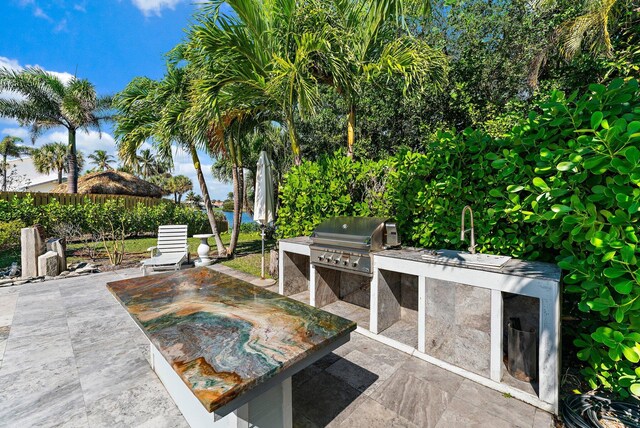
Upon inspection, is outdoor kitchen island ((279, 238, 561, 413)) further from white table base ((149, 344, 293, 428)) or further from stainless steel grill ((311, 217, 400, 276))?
white table base ((149, 344, 293, 428))

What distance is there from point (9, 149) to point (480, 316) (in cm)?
3664

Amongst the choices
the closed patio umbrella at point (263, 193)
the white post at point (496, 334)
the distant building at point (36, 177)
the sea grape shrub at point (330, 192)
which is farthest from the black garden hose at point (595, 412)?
the distant building at point (36, 177)

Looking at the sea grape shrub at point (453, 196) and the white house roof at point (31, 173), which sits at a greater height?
the white house roof at point (31, 173)

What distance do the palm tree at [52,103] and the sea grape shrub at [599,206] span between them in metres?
18.9

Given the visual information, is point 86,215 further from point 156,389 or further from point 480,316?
A: point 480,316

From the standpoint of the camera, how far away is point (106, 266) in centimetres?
740

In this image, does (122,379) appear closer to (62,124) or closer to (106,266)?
(106,266)

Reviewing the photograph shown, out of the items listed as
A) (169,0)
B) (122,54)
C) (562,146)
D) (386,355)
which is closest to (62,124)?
(122,54)

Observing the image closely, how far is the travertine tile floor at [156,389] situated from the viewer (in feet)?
6.91

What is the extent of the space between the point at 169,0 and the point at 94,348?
7.04m

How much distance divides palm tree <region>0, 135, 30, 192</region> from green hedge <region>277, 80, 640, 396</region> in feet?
112

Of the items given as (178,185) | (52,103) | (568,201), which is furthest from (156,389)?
(178,185)

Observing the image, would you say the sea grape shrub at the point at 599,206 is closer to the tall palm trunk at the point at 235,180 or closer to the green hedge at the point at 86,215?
the tall palm trunk at the point at 235,180

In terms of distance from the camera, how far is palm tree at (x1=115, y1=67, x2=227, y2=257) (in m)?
7.38
